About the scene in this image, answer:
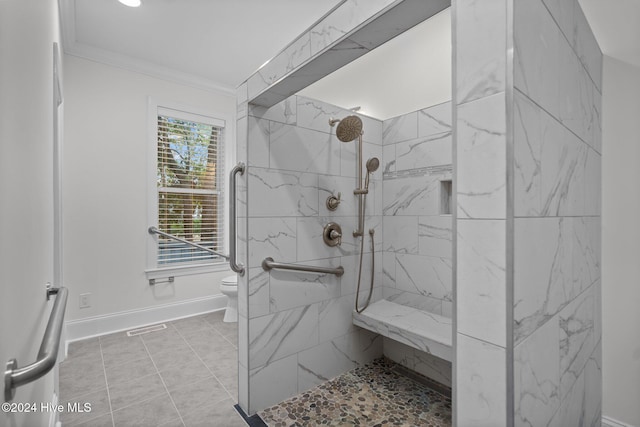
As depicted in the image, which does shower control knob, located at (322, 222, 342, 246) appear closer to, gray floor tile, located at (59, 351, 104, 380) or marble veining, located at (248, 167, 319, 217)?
marble veining, located at (248, 167, 319, 217)

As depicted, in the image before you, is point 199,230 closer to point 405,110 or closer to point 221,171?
point 221,171

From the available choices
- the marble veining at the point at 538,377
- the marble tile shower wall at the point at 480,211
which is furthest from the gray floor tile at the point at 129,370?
the marble veining at the point at 538,377

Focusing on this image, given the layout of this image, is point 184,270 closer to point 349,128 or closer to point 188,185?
point 188,185

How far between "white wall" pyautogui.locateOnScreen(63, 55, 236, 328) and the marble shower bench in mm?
2305

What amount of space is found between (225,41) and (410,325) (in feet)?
9.28

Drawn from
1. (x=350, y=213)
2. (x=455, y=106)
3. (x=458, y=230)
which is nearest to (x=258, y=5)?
(x=350, y=213)

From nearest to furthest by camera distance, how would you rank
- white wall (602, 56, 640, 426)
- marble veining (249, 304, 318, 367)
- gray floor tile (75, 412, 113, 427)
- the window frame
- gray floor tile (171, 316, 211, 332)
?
1. white wall (602, 56, 640, 426)
2. gray floor tile (75, 412, 113, 427)
3. marble veining (249, 304, 318, 367)
4. gray floor tile (171, 316, 211, 332)
5. the window frame

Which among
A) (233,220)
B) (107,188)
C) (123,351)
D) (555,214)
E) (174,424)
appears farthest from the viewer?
(107,188)

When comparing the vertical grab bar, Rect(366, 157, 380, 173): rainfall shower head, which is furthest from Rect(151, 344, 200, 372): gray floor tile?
Rect(366, 157, 380, 173): rainfall shower head

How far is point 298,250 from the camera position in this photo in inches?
79.0

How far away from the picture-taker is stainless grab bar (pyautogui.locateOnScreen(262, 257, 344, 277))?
1.83 meters

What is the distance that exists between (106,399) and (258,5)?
291cm

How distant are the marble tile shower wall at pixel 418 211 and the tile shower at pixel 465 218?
11mm

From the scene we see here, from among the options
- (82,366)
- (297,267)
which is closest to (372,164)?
(297,267)
